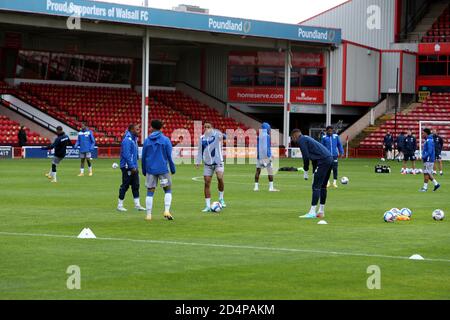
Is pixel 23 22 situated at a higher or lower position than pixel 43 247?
higher

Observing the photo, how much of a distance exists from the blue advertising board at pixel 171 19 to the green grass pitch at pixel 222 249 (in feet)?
84.6

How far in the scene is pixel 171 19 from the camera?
196 ft

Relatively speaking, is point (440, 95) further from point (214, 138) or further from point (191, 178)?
point (214, 138)

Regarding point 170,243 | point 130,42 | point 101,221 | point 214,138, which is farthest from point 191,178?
point 130,42

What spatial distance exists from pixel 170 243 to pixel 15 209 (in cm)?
775

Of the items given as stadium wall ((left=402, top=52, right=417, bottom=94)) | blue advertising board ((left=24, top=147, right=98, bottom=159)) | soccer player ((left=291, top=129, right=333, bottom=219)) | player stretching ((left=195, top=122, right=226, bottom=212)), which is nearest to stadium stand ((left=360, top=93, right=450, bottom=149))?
stadium wall ((left=402, top=52, right=417, bottom=94))

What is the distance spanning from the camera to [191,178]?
39.6m

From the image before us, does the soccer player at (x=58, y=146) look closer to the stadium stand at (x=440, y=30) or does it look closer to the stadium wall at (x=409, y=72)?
the stadium wall at (x=409, y=72)

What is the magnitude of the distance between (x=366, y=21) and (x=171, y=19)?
21.2 meters

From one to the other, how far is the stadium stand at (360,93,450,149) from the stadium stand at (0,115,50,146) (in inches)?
913

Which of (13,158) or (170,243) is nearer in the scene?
(170,243)

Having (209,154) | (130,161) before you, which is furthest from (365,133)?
(130,161)

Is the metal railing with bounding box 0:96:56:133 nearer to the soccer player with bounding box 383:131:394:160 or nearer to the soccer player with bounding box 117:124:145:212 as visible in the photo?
the soccer player with bounding box 383:131:394:160

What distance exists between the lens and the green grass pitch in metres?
12.6
